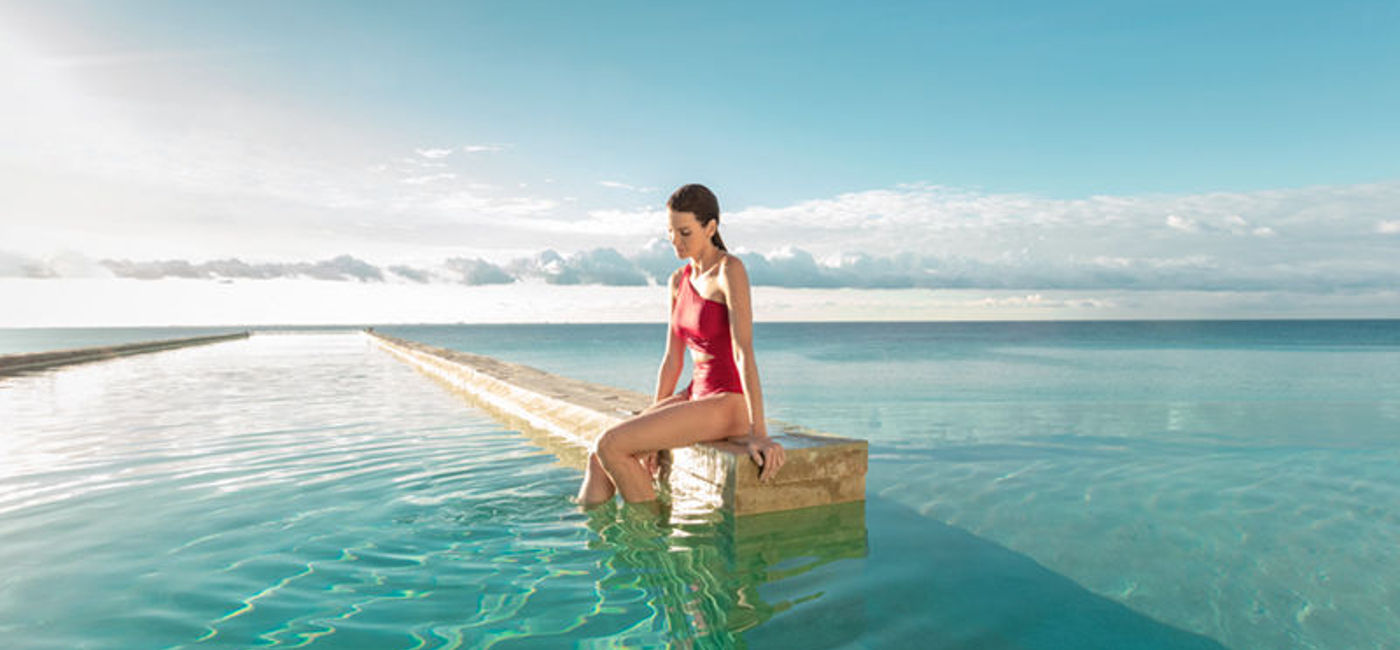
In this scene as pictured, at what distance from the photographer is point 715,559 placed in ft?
12.1

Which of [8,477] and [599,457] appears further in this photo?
[8,477]

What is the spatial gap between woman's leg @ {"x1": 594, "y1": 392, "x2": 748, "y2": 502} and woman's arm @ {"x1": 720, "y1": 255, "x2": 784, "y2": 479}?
1.13 ft

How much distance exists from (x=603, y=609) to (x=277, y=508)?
3.18m

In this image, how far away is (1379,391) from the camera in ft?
55.6

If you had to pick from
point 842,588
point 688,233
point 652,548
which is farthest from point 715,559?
point 688,233

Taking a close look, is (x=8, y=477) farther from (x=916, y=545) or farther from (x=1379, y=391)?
(x=1379, y=391)

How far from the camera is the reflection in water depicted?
117 inches

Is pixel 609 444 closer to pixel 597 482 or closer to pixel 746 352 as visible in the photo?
pixel 597 482

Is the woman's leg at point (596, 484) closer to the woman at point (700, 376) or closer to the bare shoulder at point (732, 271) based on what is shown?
the woman at point (700, 376)

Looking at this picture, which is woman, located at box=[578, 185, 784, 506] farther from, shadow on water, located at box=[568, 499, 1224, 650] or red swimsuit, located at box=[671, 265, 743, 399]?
shadow on water, located at box=[568, 499, 1224, 650]

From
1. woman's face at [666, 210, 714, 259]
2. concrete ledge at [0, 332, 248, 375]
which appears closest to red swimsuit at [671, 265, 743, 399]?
woman's face at [666, 210, 714, 259]

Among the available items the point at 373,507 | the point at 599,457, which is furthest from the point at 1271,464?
the point at 373,507

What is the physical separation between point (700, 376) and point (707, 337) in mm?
320

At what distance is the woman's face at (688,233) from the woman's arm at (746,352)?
0.21 meters
